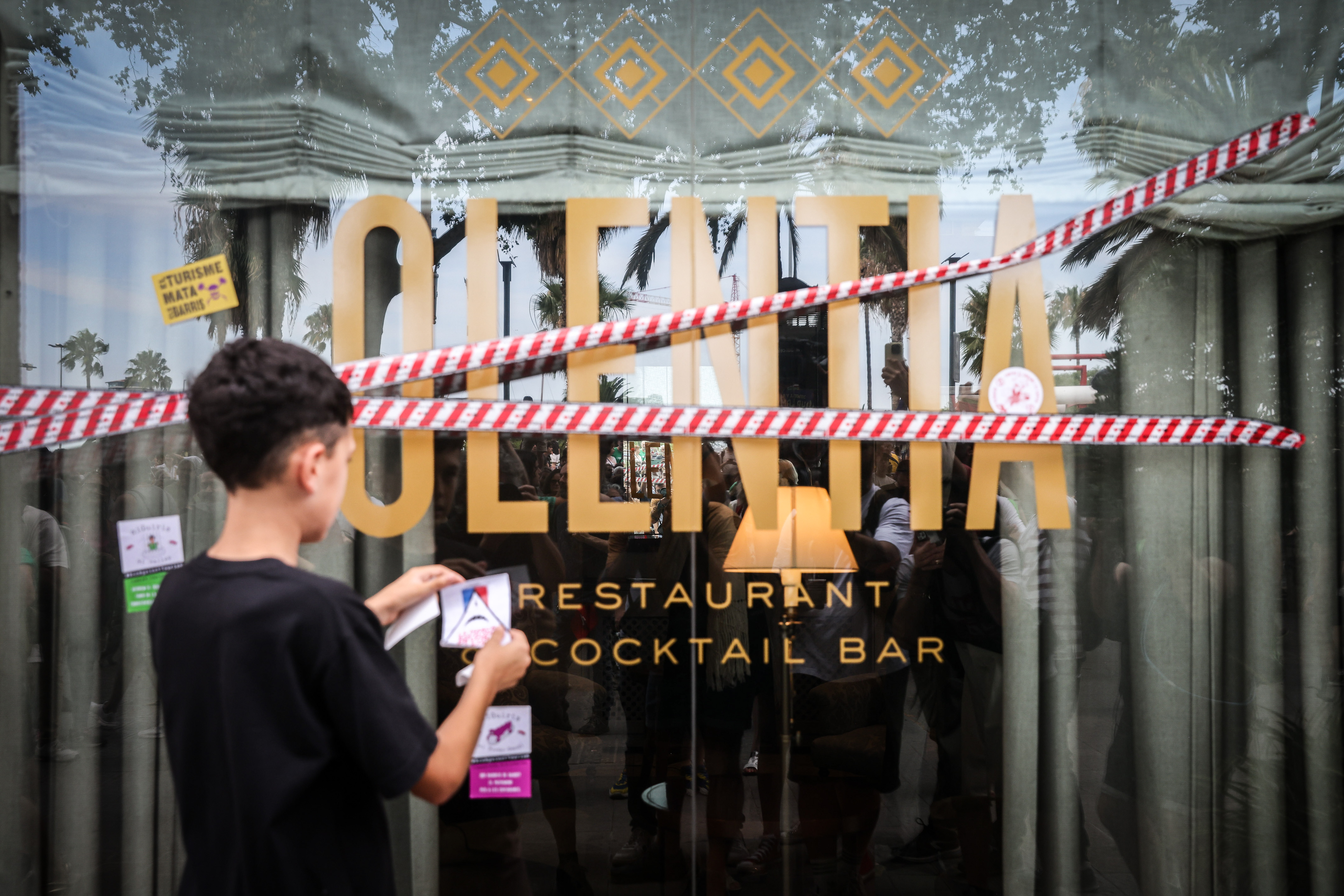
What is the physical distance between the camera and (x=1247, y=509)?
2936 mm

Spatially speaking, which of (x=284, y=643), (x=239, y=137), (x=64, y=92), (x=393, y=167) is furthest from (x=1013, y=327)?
(x=64, y=92)

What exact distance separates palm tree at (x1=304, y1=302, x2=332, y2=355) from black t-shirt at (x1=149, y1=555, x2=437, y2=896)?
1628mm

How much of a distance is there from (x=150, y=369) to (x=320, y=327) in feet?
2.13

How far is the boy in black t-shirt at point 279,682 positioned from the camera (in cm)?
136

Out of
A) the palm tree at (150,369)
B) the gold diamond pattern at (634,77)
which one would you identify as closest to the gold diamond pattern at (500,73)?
the gold diamond pattern at (634,77)

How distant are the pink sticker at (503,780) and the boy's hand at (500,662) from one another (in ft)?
4.21

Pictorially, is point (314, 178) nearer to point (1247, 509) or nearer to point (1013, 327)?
point (1013, 327)

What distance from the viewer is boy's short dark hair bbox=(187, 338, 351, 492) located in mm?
1435

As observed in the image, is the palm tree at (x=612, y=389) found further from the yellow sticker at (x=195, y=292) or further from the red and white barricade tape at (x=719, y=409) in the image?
the yellow sticker at (x=195, y=292)

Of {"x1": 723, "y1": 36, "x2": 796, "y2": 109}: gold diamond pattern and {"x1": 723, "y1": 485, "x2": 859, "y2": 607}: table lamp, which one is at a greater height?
{"x1": 723, "y1": 36, "x2": 796, "y2": 109}: gold diamond pattern

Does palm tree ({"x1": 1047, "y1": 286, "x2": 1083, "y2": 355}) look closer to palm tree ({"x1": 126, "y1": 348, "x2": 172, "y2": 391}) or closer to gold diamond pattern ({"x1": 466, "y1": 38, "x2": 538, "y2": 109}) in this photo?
gold diamond pattern ({"x1": 466, "y1": 38, "x2": 538, "y2": 109})

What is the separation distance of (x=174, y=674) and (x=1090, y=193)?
3166 mm

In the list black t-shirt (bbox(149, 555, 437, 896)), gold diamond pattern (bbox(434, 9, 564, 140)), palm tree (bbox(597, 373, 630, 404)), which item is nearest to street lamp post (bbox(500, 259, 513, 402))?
palm tree (bbox(597, 373, 630, 404))

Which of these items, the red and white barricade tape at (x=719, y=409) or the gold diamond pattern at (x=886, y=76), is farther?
the gold diamond pattern at (x=886, y=76)
